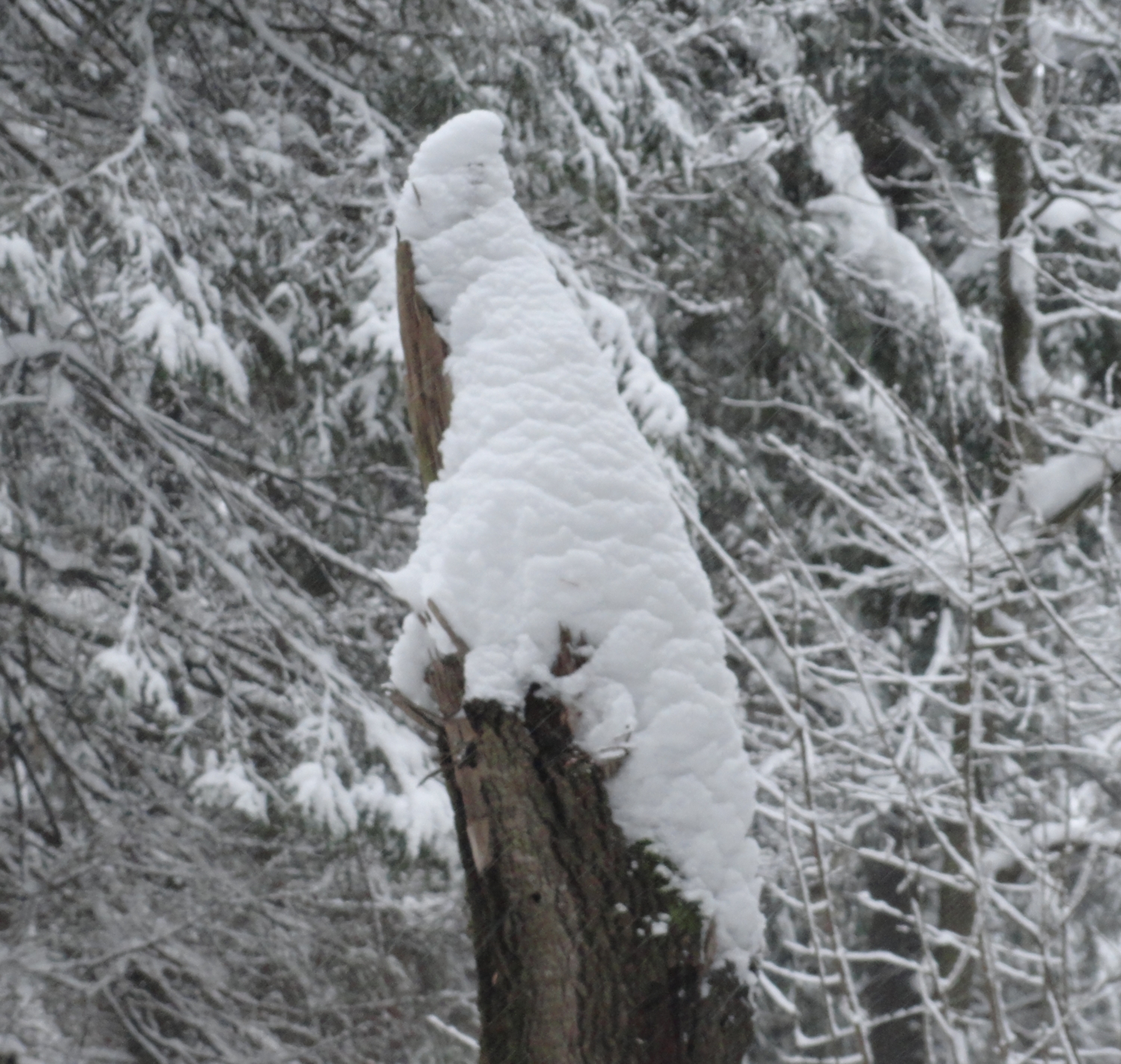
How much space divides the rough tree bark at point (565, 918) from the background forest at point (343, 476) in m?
2.27

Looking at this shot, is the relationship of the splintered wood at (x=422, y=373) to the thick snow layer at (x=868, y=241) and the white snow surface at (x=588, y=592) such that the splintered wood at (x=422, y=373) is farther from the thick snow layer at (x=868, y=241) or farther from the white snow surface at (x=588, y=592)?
the thick snow layer at (x=868, y=241)

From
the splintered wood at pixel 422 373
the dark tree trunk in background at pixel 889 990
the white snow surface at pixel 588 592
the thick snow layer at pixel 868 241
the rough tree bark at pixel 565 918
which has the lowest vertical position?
the dark tree trunk in background at pixel 889 990

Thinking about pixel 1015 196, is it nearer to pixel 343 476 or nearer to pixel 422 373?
pixel 343 476

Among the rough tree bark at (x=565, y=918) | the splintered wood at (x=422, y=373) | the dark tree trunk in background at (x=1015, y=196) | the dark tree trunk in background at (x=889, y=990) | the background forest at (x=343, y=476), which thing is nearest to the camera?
the rough tree bark at (x=565, y=918)

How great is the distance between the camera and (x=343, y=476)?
624cm

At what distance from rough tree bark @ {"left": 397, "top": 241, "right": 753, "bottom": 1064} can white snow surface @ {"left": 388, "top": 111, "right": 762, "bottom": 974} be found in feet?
0.11

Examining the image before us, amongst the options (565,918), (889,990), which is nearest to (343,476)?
(565,918)

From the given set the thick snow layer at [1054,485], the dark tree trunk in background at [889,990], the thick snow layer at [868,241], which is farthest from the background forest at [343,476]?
the dark tree trunk in background at [889,990]

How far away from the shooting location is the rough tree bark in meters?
1.69

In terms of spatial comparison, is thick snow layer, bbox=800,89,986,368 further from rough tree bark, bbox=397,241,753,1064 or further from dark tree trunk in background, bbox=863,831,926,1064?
rough tree bark, bbox=397,241,753,1064

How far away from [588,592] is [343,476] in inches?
182

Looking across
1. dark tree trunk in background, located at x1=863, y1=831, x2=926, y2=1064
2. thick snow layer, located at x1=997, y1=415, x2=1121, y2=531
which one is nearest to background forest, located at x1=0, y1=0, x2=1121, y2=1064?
thick snow layer, located at x1=997, y1=415, x2=1121, y2=531

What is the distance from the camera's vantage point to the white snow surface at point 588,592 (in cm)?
176

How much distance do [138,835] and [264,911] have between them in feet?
2.61
